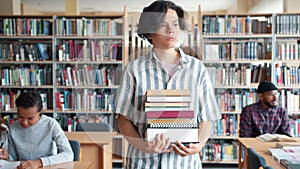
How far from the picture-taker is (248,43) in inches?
207

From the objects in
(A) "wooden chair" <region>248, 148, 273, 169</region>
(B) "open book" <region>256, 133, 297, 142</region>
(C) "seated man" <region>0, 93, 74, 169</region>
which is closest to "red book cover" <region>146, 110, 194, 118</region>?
(A) "wooden chair" <region>248, 148, 273, 169</region>

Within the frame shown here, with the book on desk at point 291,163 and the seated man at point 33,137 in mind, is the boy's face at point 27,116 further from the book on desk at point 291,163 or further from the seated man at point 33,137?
the book on desk at point 291,163

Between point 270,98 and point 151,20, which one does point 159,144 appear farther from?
point 270,98

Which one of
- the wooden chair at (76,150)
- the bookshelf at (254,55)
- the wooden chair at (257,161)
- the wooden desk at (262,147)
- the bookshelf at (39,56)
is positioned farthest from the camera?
the bookshelf at (39,56)

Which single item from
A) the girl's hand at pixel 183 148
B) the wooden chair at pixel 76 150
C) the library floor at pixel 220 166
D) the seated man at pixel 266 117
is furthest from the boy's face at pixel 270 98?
the girl's hand at pixel 183 148

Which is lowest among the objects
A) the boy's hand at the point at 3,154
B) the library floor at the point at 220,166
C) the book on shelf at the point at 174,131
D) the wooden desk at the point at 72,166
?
the library floor at the point at 220,166

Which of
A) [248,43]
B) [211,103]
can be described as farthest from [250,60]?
[211,103]

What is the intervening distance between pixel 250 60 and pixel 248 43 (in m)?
0.25

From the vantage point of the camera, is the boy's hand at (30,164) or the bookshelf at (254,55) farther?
the bookshelf at (254,55)

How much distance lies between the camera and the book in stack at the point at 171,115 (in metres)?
0.96

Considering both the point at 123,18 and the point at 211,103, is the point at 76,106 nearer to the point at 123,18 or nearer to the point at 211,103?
the point at 123,18

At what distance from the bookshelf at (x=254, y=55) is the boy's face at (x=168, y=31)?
4287mm

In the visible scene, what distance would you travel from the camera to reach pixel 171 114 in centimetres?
98

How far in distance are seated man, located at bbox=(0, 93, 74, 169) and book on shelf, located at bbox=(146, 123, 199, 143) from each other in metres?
1.82
